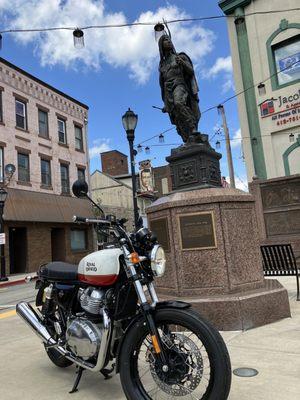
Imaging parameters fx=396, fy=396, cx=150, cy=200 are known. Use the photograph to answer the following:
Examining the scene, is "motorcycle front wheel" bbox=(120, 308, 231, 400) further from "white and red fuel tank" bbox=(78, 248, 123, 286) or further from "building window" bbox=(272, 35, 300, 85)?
"building window" bbox=(272, 35, 300, 85)

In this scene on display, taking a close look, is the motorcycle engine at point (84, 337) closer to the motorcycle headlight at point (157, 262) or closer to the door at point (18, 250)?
the motorcycle headlight at point (157, 262)

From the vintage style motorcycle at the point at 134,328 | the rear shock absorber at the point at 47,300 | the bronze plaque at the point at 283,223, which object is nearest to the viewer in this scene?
the vintage style motorcycle at the point at 134,328

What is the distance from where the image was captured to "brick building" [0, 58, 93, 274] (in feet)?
→ 73.1

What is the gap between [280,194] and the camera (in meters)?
12.0

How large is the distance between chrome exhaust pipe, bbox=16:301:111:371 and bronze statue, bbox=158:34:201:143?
3.95m

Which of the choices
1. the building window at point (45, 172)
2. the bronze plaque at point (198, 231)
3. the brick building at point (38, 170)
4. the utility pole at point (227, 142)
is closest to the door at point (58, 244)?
the brick building at point (38, 170)

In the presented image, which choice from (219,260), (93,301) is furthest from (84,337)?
(219,260)

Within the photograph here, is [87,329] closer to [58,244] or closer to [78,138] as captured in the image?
[58,244]

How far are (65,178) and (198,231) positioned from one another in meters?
22.5

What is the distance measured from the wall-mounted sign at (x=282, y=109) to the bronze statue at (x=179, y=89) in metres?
11.2

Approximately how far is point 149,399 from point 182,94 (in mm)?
4963

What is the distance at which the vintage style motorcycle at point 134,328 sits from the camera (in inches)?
110

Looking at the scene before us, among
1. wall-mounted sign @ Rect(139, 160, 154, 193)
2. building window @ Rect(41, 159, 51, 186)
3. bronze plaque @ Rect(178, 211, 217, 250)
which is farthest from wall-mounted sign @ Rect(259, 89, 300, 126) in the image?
building window @ Rect(41, 159, 51, 186)

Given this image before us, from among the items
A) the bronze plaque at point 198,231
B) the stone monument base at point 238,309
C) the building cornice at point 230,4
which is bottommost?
the stone monument base at point 238,309
